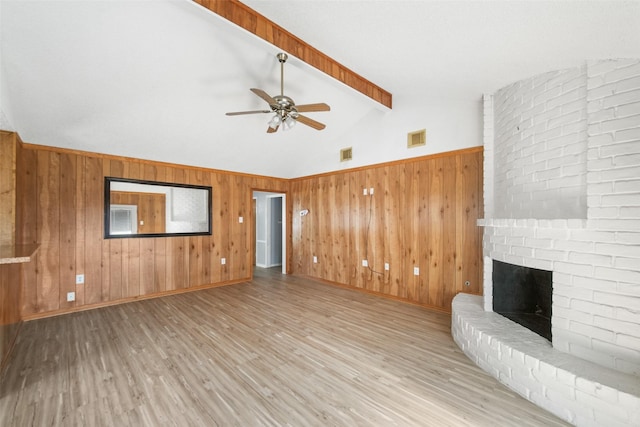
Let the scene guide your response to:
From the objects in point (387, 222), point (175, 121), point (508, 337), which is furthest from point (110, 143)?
point (508, 337)

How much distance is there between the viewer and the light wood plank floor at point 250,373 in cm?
163

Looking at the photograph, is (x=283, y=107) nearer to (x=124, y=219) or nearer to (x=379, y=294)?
(x=124, y=219)

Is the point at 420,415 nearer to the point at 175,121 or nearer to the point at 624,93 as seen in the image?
the point at 624,93

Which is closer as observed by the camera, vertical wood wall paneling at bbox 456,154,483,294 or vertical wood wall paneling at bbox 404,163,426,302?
vertical wood wall paneling at bbox 456,154,483,294

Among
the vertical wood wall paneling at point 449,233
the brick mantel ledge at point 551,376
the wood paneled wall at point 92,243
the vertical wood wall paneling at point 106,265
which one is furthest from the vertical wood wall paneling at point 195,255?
the brick mantel ledge at point 551,376

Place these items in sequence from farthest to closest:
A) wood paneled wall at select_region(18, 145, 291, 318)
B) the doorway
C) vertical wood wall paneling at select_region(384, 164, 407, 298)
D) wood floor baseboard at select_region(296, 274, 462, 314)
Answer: the doorway < vertical wood wall paneling at select_region(384, 164, 407, 298) < wood floor baseboard at select_region(296, 274, 462, 314) < wood paneled wall at select_region(18, 145, 291, 318)

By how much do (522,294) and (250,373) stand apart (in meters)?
2.60

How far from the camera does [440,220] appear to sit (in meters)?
3.54

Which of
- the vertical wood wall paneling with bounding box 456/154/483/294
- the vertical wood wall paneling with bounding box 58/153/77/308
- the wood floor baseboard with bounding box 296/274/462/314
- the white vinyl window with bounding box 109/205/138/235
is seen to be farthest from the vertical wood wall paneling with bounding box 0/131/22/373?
the vertical wood wall paneling with bounding box 456/154/483/294

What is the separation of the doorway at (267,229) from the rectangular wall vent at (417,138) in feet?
11.6

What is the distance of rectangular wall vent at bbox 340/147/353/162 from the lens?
4.68m

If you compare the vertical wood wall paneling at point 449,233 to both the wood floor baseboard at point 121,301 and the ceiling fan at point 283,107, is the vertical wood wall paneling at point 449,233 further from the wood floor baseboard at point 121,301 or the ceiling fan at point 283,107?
the wood floor baseboard at point 121,301

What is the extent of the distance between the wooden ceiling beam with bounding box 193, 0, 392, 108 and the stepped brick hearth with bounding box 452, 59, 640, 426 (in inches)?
68.0

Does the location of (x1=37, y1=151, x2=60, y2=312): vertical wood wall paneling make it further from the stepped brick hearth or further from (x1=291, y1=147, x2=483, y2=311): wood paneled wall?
the stepped brick hearth
